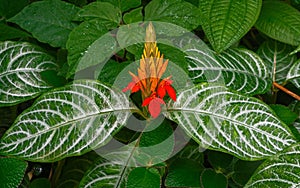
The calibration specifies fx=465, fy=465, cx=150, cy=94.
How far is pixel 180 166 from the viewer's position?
94cm

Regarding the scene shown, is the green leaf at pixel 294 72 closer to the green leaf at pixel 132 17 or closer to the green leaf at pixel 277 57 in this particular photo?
the green leaf at pixel 277 57

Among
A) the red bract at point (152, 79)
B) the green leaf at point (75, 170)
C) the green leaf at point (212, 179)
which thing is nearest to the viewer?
the red bract at point (152, 79)

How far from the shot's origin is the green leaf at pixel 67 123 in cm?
81

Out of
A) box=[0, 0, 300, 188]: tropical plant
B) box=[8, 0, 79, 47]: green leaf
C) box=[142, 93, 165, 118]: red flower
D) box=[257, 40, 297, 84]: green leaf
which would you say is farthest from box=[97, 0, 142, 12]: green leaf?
box=[257, 40, 297, 84]: green leaf

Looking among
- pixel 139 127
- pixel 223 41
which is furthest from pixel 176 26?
pixel 139 127

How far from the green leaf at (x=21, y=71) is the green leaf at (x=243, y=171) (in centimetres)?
42

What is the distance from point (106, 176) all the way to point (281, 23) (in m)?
0.54

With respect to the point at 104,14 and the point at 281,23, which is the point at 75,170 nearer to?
the point at 104,14

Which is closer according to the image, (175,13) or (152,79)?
(152,79)

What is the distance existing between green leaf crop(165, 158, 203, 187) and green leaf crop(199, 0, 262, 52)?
239 mm

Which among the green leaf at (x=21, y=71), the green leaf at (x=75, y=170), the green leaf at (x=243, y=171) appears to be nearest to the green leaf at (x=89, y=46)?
the green leaf at (x=21, y=71)

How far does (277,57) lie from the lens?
110cm

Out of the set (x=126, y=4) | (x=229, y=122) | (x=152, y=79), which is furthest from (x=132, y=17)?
(x=229, y=122)

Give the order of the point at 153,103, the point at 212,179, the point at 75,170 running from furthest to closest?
the point at 75,170 → the point at 212,179 → the point at 153,103
